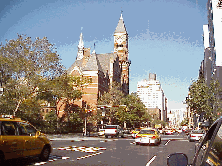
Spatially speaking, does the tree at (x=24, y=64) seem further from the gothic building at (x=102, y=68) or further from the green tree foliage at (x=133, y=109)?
the green tree foliage at (x=133, y=109)

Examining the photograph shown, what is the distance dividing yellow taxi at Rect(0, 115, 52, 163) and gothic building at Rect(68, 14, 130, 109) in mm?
38945

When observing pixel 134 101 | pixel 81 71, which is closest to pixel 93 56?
pixel 81 71

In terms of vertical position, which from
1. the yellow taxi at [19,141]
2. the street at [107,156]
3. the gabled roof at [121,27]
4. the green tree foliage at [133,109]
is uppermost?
the gabled roof at [121,27]

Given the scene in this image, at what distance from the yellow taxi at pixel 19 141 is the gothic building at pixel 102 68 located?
128 feet

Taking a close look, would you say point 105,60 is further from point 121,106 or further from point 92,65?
point 121,106

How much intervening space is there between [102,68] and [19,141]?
65.6 metres

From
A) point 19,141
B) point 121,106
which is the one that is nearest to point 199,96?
point 121,106

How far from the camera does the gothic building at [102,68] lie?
6629 centimetres

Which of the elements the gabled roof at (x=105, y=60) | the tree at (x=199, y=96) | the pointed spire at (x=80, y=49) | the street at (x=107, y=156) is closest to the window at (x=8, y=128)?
the street at (x=107, y=156)

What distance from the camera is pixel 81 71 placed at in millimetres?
68312

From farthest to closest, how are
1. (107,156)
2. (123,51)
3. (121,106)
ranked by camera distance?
(123,51), (121,106), (107,156)

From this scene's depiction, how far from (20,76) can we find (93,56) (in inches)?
1647

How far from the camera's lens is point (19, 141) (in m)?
10.0

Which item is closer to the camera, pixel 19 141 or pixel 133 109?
pixel 19 141
